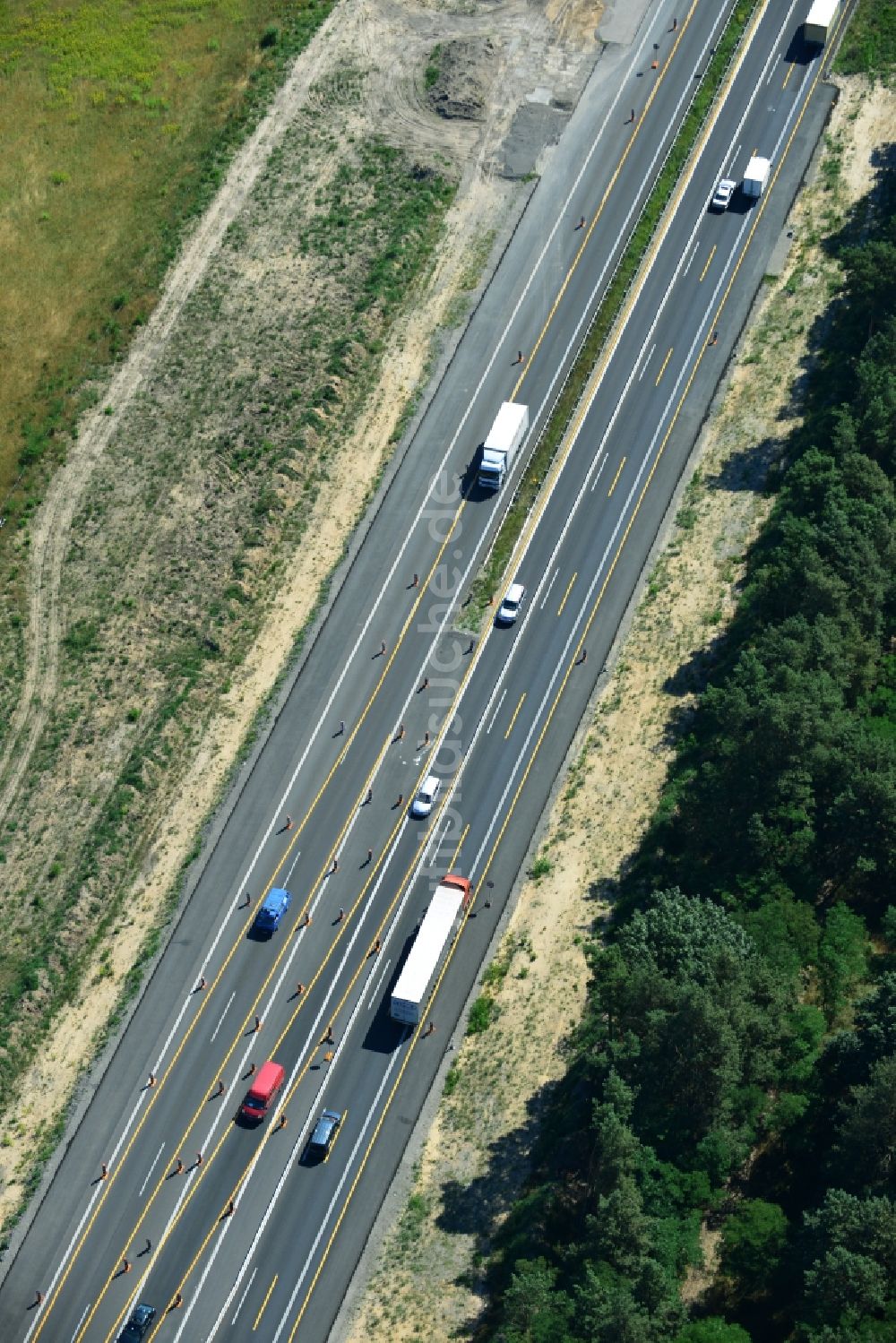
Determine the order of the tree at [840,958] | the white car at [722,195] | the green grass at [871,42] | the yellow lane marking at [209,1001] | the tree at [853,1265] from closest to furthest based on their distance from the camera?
the tree at [853,1265] < the tree at [840,958] < the yellow lane marking at [209,1001] < the white car at [722,195] < the green grass at [871,42]

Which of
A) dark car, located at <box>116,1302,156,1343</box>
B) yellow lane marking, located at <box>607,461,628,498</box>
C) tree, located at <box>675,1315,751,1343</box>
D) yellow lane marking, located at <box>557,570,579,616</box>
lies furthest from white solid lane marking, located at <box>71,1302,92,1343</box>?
yellow lane marking, located at <box>607,461,628,498</box>

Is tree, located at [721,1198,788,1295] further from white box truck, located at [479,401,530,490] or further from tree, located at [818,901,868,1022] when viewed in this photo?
white box truck, located at [479,401,530,490]

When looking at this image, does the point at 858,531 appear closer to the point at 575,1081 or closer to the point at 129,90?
the point at 575,1081

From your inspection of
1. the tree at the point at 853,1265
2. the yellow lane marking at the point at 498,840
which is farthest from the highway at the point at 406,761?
the tree at the point at 853,1265

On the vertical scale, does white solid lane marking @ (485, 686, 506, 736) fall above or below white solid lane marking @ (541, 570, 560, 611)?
below

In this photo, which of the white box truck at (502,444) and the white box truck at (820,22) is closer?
the white box truck at (502,444)

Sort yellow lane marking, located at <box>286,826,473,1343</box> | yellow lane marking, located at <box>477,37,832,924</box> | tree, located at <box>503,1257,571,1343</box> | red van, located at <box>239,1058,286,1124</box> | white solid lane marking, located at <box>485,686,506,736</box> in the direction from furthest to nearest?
white solid lane marking, located at <box>485,686,506,736</box> < yellow lane marking, located at <box>477,37,832,924</box> < red van, located at <box>239,1058,286,1124</box> < yellow lane marking, located at <box>286,826,473,1343</box> < tree, located at <box>503,1257,571,1343</box>

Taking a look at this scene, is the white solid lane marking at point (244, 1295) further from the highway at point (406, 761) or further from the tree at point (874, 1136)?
the tree at point (874, 1136)

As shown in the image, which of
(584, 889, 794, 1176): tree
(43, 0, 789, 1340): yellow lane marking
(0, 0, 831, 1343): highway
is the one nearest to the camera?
(584, 889, 794, 1176): tree
